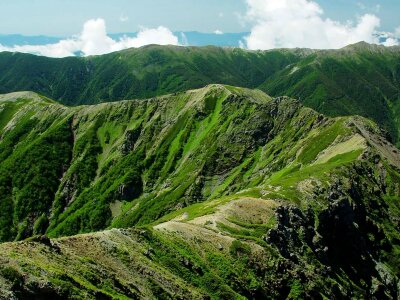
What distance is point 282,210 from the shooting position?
13812 cm

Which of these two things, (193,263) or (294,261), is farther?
(294,261)

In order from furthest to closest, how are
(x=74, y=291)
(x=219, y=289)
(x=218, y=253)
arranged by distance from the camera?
(x=218, y=253), (x=219, y=289), (x=74, y=291)

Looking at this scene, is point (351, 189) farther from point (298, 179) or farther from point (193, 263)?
point (193, 263)

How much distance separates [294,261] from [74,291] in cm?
7206

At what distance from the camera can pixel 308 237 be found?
137125 mm

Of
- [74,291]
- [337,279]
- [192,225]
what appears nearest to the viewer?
[74,291]

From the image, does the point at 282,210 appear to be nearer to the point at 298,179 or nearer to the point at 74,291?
the point at 298,179

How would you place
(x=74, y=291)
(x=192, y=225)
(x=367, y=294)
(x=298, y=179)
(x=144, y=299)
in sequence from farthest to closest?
1. (x=298, y=179)
2. (x=367, y=294)
3. (x=192, y=225)
4. (x=144, y=299)
5. (x=74, y=291)

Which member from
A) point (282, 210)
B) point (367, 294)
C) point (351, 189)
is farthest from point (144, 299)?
point (351, 189)

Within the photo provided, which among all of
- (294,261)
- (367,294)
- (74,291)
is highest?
(74,291)

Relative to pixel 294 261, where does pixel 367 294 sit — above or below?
below

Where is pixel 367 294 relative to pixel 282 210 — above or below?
below

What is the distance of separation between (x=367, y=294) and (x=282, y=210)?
34930mm

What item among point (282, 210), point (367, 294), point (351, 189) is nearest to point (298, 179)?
A: point (351, 189)
